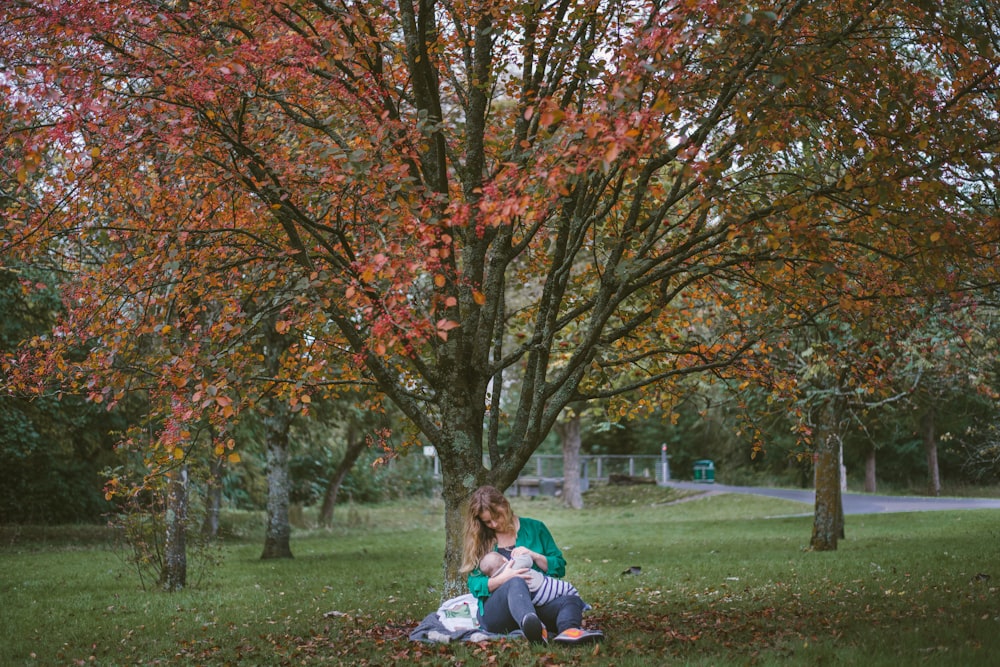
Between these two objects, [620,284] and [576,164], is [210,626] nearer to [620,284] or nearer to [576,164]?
[620,284]

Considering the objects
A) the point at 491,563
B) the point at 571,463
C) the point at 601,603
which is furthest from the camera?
the point at 571,463

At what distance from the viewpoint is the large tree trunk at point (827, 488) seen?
49.3 ft

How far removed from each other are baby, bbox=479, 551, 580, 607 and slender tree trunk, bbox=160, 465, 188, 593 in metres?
6.25

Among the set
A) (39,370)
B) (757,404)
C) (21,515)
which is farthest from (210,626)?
(21,515)

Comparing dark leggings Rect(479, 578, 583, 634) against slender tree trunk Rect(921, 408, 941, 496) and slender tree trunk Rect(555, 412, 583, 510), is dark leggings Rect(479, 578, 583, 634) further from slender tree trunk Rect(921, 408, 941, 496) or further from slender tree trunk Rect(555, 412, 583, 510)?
slender tree trunk Rect(921, 408, 941, 496)

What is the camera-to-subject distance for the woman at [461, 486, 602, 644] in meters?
6.67

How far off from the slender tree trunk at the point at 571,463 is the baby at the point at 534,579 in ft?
81.3

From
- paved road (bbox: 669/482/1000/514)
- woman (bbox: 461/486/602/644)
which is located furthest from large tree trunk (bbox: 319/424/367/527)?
woman (bbox: 461/486/602/644)

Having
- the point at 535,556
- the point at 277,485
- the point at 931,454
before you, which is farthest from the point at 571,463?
the point at 535,556

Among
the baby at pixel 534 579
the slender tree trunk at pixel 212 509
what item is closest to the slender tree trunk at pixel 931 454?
the slender tree trunk at pixel 212 509

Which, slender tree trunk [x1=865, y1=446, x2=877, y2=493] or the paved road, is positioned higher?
slender tree trunk [x1=865, y1=446, x2=877, y2=493]

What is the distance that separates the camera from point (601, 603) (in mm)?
9852

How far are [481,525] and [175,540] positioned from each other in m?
6.78

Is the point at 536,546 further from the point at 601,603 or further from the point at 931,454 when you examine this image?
the point at 931,454
